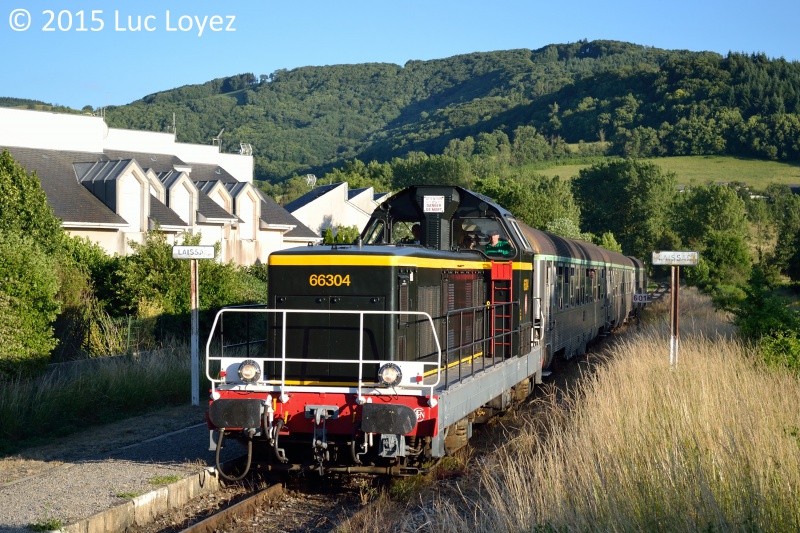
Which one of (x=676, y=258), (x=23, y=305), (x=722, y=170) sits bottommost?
(x=23, y=305)

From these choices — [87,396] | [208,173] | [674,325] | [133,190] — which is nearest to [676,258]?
[674,325]

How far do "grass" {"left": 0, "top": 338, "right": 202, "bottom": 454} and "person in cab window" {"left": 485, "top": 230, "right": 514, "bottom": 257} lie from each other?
5.92m

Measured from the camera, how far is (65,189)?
1183 inches

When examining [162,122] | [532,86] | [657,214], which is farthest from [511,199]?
[532,86]

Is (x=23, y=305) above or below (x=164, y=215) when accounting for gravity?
below

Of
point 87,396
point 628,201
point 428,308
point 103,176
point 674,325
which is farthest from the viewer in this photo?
point 628,201

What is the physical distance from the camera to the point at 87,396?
12188mm

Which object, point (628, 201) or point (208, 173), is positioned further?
point (628, 201)

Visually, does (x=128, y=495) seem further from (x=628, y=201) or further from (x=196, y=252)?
(x=628, y=201)

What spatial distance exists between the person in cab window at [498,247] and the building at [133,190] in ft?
57.8

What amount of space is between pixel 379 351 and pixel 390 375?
3.08 ft

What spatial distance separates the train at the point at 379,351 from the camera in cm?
756

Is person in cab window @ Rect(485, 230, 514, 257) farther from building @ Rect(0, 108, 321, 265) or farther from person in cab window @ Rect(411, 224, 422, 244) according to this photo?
building @ Rect(0, 108, 321, 265)

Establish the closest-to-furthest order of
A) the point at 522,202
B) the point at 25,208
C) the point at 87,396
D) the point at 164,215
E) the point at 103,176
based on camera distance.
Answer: the point at 87,396
the point at 25,208
the point at 103,176
the point at 164,215
the point at 522,202
